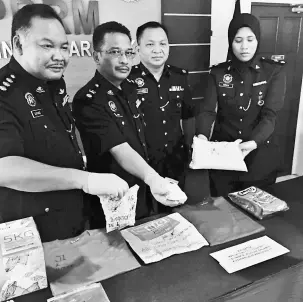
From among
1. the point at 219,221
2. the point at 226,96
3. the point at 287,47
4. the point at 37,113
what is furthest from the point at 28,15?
the point at 287,47

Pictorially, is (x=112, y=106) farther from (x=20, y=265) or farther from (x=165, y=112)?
(x=20, y=265)

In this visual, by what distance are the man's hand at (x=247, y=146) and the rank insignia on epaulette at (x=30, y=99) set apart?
3.69 ft

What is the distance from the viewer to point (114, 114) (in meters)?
1.52

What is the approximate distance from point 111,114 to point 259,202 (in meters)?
0.75

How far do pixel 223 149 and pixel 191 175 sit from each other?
0.22 meters

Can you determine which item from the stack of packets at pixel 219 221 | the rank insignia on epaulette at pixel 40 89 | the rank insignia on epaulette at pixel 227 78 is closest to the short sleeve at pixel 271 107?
the rank insignia on epaulette at pixel 227 78

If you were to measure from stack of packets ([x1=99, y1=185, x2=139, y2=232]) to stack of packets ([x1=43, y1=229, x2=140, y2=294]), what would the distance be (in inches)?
2.4

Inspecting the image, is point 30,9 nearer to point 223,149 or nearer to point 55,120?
point 55,120

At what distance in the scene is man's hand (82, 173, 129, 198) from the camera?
1.13 m

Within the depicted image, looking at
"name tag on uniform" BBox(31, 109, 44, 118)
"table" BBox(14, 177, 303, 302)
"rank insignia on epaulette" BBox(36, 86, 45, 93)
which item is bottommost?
"table" BBox(14, 177, 303, 302)

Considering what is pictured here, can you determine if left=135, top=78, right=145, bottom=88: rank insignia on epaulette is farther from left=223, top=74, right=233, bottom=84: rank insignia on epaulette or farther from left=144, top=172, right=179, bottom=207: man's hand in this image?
left=144, top=172, right=179, bottom=207: man's hand

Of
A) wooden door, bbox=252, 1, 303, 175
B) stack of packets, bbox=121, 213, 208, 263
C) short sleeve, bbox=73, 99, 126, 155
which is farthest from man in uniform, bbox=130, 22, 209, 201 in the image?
wooden door, bbox=252, 1, 303, 175

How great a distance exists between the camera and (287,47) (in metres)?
2.99

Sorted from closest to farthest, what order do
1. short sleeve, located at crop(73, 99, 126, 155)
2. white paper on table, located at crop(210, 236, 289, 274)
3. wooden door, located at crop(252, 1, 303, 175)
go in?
white paper on table, located at crop(210, 236, 289, 274) → short sleeve, located at crop(73, 99, 126, 155) → wooden door, located at crop(252, 1, 303, 175)
